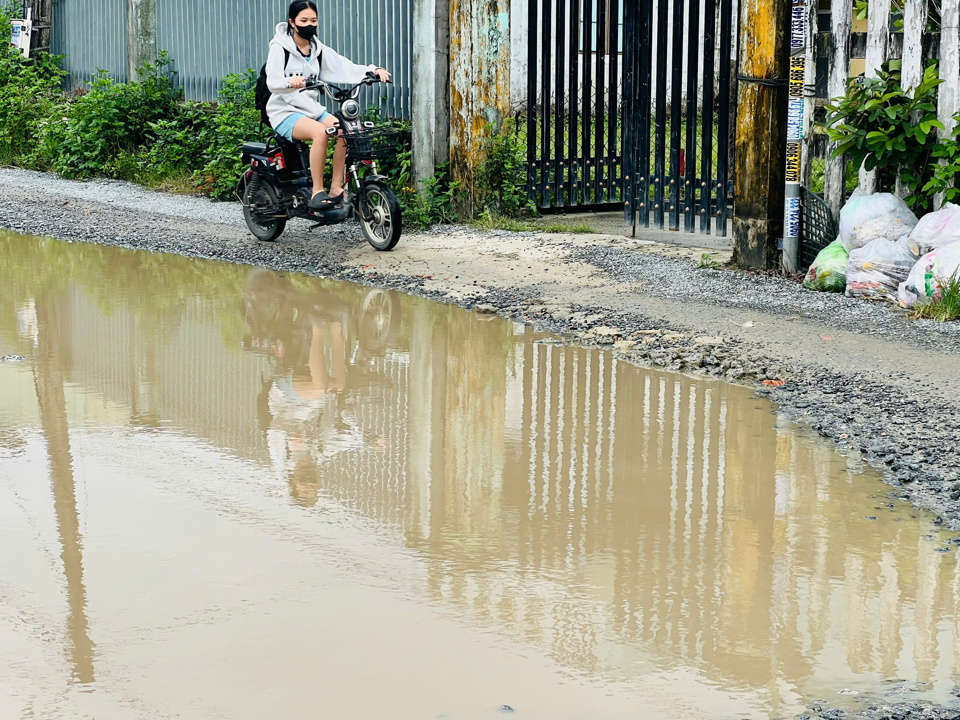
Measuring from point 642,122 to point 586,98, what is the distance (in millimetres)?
1092

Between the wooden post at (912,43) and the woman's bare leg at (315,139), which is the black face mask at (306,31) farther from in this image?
the wooden post at (912,43)

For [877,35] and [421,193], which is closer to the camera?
[877,35]

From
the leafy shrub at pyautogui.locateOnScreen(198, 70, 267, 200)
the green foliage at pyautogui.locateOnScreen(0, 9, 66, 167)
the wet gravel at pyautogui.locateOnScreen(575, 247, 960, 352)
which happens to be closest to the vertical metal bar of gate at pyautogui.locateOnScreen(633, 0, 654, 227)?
the wet gravel at pyautogui.locateOnScreen(575, 247, 960, 352)

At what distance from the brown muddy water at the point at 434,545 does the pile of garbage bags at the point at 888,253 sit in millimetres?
1919

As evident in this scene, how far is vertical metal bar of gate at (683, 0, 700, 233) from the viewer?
9406 millimetres

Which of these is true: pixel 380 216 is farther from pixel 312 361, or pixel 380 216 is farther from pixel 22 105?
pixel 22 105

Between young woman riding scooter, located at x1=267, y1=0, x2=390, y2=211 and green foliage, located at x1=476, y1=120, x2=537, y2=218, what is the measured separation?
139 centimetres

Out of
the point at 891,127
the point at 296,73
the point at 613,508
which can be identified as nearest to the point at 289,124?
the point at 296,73

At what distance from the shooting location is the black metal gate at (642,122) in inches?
370

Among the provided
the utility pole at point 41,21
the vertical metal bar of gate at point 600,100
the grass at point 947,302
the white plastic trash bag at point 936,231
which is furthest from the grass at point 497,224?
the utility pole at point 41,21

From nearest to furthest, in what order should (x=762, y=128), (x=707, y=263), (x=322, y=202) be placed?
(x=762, y=128), (x=707, y=263), (x=322, y=202)

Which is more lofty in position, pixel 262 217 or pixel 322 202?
pixel 322 202

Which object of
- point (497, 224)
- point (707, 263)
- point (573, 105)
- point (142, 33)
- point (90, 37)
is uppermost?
point (90, 37)

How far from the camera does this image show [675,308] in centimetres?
777
